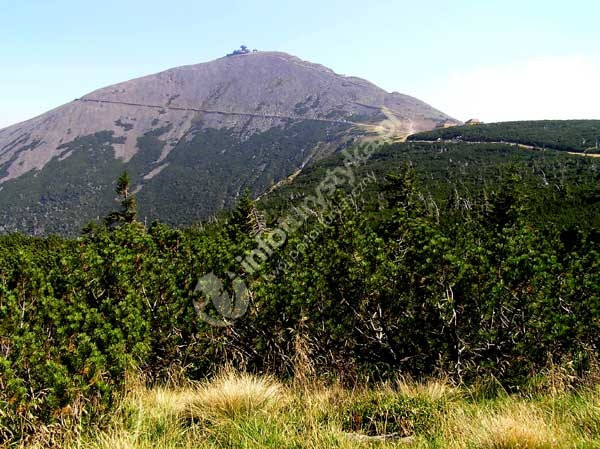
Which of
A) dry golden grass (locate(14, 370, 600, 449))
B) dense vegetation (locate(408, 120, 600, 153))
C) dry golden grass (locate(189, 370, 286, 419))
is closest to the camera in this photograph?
dry golden grass (locate(14, 370, 600, 449))

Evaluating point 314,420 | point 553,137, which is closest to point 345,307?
point 314,420

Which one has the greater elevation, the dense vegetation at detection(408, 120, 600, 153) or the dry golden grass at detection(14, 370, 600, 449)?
the dense vegetation at detection(408, 120, 600, 153)

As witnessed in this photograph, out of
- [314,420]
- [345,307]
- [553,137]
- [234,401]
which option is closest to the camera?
[314,420]

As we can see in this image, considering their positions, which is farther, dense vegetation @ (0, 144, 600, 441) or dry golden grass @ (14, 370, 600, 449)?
dense vegetation @ (0, 144, 600, 441)

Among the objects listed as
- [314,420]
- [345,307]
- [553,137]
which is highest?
[553,137]

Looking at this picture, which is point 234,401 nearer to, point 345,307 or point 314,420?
point 314,420

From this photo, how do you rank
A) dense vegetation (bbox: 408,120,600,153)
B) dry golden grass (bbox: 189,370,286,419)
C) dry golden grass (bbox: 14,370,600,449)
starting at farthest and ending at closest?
dense vegetation (bbox: 408,120,600,153), dry golden grass (bbox: 189,370,286,419), dry golden grass (bbox: 14,370,600,449)

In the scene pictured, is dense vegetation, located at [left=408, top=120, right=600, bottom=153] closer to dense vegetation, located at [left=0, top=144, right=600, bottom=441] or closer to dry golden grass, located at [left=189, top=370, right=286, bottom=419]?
dense vegetation, located at [left=0, top=144, right=600, bottom=441]

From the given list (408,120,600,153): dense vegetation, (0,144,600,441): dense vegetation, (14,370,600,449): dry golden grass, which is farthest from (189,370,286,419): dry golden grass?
(408,120,600,153): dense vegetation

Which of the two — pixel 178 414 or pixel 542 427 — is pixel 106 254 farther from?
pixel 542 427

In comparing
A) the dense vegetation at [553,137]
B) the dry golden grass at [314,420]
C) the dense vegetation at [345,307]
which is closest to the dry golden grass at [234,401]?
the dry golden grass at [314,420]

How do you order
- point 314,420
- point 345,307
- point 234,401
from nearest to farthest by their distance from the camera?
point 314,420, point 234,401, point 345,307

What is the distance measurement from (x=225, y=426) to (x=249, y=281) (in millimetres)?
3183

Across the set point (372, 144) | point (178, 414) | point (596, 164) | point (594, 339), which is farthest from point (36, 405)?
point (372, 144)
